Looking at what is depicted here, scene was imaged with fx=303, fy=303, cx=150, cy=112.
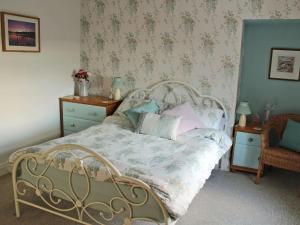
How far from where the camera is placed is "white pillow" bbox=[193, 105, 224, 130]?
12.3ft

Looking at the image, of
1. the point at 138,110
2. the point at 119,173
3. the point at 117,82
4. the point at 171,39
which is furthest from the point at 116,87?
the point at 119,173

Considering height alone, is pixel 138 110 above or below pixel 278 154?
above

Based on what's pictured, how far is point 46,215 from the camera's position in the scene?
113 inches

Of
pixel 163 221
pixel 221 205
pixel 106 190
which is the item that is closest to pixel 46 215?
pixel 106 190

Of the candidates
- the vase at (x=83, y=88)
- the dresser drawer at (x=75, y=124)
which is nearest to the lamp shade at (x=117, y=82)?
the vase at (x=83, y=88)

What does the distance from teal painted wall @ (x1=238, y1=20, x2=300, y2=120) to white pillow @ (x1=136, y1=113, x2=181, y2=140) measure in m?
1.33

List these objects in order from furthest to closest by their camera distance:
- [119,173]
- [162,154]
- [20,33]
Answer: [20,33]
[162,154]
[119,173]

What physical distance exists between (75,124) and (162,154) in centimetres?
206

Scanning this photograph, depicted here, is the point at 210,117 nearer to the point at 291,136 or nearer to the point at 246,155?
the point at 246,155

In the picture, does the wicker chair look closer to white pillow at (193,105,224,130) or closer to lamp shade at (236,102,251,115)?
lamp shade at (236,102,251,115)

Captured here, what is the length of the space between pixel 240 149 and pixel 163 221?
6.65 feet

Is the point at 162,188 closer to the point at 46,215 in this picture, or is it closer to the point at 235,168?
the point at 46,215

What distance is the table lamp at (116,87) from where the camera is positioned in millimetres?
4398

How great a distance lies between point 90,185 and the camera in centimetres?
242
